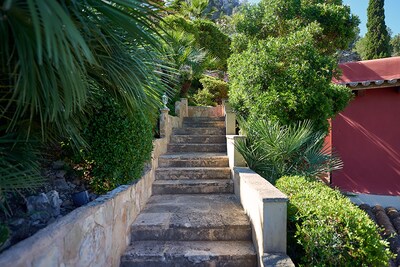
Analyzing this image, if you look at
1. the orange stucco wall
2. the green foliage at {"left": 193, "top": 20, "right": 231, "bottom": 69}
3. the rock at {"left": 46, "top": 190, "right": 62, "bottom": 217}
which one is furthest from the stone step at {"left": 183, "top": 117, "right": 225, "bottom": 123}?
the rock at {"left": 46, "top": 190, "right": 62, "bottom": 217}

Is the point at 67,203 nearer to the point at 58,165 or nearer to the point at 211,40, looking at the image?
the point at 58,165

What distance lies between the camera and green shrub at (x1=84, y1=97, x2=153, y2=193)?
3.04 m

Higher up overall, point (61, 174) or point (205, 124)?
point (205, 124)

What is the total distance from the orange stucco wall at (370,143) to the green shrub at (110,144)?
5520 millimetres

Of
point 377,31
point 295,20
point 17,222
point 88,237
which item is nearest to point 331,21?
point 295,20

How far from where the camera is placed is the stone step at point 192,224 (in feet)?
10.9

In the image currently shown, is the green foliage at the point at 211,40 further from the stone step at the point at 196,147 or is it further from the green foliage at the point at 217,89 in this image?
the stone step at the point at 196,147

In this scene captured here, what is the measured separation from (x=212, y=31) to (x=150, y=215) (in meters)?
11.1

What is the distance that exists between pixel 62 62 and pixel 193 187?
3.51 metres

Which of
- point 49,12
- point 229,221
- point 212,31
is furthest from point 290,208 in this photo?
point 212,31

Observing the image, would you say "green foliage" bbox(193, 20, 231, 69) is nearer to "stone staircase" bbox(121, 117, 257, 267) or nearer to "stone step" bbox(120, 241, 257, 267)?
"stone staircase" bbox(121, 117, 257, 267)

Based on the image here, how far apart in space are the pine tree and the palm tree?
14.2 meters

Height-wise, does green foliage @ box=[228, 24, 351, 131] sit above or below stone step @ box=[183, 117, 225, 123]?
above

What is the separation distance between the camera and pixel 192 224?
3.36m
